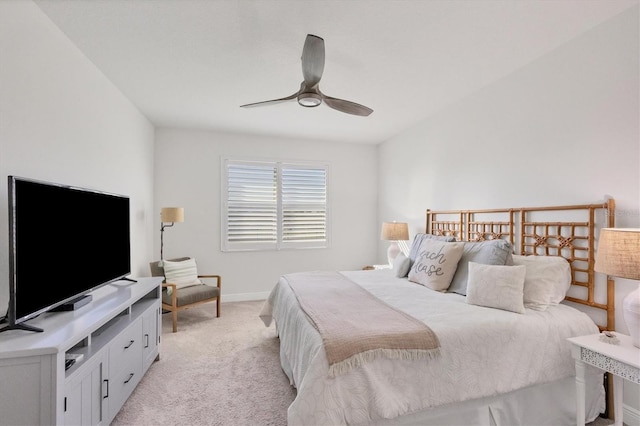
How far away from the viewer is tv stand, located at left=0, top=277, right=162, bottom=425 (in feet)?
4.39

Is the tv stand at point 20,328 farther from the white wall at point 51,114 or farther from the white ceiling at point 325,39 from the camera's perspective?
the white ceiling at point 325,39

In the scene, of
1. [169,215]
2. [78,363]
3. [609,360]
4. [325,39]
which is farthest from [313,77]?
[169,215]

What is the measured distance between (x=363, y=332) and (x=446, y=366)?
0.52 m

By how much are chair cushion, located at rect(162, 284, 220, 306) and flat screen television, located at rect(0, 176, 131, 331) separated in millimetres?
1196

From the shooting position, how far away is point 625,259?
1.62 m

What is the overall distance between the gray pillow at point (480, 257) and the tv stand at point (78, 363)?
2.66 m

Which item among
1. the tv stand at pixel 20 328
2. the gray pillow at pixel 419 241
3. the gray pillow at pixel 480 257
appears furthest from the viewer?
the gray pillow at pixel 419 241

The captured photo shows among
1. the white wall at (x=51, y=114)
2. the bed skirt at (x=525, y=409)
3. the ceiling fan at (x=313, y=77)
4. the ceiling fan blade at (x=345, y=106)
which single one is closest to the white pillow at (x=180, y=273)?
the white wall at (x=51, y=114)

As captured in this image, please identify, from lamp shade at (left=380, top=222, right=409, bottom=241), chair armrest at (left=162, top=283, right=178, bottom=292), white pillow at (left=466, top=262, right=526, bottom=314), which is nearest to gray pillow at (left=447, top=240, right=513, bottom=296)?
white pillow at (left=466, top=262, right=526, bottom=314)

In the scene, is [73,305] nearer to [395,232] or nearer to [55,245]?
[55,245]

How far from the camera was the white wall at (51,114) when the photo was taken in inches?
68.3

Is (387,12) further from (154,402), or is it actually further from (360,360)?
(154,402)

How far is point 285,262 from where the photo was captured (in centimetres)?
506

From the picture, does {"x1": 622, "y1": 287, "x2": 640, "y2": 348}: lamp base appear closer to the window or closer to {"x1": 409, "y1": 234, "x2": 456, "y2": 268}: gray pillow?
{"x1": 409, "y1": 234, "x2": 456, "y2": 268}: gray pillow
